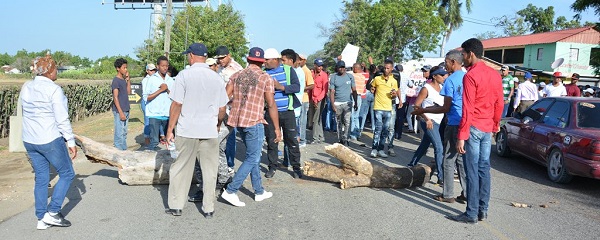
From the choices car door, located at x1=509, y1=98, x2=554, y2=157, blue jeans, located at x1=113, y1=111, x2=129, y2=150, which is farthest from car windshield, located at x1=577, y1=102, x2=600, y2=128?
blue jeans, located at x1=113, y1=111, x2=129, y2=150

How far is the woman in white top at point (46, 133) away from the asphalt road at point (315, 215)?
26 centimetres

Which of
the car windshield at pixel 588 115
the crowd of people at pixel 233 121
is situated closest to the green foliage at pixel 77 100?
the crowd of people at pixel 233 121

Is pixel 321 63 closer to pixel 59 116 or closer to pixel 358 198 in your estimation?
pixel 358 198

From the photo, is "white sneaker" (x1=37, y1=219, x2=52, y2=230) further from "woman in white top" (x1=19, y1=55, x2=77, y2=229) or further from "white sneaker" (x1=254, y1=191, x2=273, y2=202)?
"white sneaker" (x1=254, y1=191, x2=273, y2=202)

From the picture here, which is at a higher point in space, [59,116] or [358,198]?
[59,116]

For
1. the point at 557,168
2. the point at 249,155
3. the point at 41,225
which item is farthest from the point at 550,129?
the point at 41,225

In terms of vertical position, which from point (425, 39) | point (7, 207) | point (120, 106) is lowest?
point (7, 207)

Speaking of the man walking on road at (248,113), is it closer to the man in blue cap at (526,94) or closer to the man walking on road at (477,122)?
the man walking on road at (477,122)

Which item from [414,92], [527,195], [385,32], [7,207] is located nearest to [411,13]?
[385,32]

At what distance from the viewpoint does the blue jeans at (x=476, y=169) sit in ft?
16.5

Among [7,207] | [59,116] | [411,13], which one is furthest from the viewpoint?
[411,13]

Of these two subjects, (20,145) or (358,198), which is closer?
(20,145)

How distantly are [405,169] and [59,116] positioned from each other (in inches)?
170

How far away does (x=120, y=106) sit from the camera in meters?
7.98
